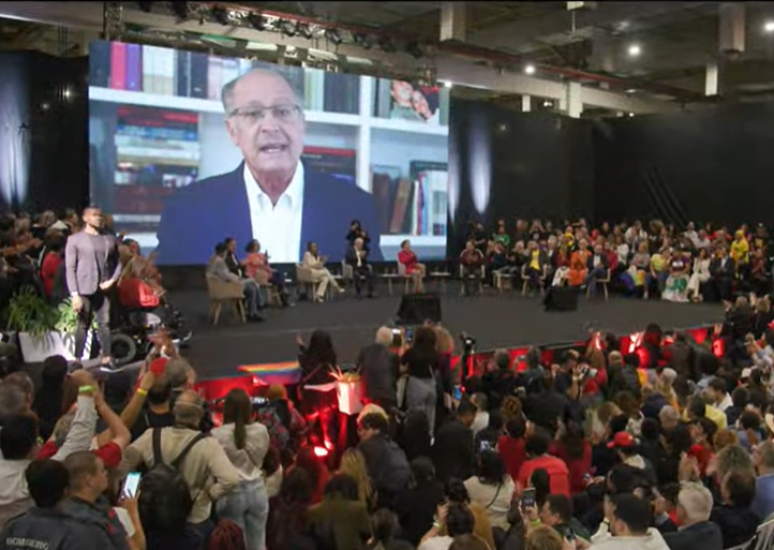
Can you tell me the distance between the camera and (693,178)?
15.5 meters

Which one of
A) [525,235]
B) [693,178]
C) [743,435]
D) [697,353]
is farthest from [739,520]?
[693,178]

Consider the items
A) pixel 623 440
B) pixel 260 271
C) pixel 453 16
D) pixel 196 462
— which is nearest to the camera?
pixel 453 16

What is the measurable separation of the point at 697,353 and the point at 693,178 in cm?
1029

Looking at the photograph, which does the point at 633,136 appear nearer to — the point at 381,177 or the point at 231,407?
the point at 381,177

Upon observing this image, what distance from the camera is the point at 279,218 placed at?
11555mm

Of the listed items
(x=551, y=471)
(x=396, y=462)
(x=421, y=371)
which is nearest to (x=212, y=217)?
(x=421, y=371)

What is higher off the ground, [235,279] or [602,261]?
[602,261]

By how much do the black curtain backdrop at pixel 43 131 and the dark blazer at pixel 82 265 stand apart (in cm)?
581

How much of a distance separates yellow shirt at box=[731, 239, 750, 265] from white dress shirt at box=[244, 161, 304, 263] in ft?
22.2

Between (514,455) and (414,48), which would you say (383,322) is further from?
(514,455)

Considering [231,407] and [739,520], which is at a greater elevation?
[231,407]

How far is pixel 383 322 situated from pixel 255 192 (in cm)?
367

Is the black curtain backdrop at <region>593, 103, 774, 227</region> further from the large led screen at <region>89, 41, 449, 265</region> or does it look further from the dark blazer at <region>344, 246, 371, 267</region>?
the dark blazer at <region>344, 246, 371, 267</region>

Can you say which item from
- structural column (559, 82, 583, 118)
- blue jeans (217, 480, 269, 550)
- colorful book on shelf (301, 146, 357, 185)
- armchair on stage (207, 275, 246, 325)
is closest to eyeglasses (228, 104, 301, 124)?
colorful book on shelf (301, 146, 357, 185)
